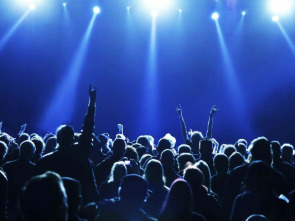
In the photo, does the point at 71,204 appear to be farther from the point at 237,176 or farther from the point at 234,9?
the point at 234,9

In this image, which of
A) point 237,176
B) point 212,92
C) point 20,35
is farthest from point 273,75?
point 237,176

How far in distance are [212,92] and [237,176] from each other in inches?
538

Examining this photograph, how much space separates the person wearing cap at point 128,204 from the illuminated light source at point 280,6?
576 inches

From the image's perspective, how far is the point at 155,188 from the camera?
3.25m

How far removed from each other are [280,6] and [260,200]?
1410 centimetres

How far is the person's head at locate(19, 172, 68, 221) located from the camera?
158cm

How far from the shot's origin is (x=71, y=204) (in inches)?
84.0

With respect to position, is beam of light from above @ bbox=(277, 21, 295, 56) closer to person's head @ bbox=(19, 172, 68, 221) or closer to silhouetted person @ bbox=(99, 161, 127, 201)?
silhouetted person @ bbox=(99, 161, 127, 201)

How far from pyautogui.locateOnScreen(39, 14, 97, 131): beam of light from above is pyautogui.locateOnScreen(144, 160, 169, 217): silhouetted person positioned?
1415 cm

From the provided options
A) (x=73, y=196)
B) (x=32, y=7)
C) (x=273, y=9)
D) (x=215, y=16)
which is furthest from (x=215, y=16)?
(x=73, y=196)

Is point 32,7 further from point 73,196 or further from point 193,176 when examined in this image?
point 73,196

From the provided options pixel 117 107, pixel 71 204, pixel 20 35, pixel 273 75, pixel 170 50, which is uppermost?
pixel 20 35

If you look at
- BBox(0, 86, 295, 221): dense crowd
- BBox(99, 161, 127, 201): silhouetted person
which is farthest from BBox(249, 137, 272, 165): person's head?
BBox(99, 161, 127, 201): silhouetted person

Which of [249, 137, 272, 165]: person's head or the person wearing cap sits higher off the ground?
the person wearing cap
